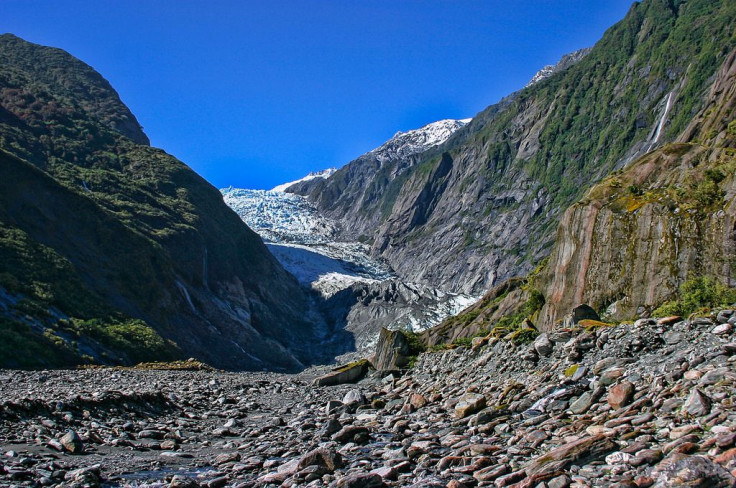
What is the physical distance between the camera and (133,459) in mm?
12336

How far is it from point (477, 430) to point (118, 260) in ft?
214

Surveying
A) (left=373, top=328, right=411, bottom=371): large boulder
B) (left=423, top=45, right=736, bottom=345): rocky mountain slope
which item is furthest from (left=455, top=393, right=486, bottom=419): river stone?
(left=373, top=328, right=411, bottom=371): large boulder

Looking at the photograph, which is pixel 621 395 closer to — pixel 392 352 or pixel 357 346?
pixel 392 352

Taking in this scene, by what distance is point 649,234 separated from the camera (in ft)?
78.4

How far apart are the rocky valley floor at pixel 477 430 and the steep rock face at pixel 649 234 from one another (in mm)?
7338

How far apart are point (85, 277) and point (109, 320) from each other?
29.5 ft

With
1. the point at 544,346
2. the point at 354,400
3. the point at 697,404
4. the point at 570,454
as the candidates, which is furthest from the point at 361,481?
the point at 354,400

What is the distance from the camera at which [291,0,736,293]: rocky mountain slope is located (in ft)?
383

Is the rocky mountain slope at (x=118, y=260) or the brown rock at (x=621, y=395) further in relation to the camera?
the rocky mountain slope at (x=118, y=260)

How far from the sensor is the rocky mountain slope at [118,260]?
156 feet

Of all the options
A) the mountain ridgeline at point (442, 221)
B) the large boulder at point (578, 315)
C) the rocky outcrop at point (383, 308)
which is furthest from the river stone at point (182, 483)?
the rocky outcrop at point (383, 308)

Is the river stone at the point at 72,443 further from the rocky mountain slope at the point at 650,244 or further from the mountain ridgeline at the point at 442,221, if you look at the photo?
the rocky mountain slope at the point at 650,244

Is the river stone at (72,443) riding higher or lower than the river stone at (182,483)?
higher

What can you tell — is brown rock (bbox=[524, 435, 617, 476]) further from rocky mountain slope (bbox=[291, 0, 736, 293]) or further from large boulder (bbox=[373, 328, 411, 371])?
rocky mountain slope (bbox=[291, 0, 736, 293])
